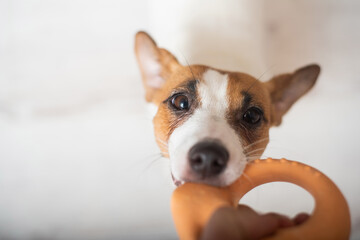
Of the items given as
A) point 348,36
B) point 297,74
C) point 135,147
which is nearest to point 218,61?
point 297,74

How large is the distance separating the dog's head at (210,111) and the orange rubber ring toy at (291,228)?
0.10 meters

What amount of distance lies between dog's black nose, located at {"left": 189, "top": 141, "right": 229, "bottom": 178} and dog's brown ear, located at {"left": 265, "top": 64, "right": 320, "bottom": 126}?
31.7 inches

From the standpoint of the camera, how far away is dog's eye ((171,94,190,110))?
1593mm

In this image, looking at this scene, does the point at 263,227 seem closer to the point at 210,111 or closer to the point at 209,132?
the point at 209,132

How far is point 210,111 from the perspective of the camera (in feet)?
4.93

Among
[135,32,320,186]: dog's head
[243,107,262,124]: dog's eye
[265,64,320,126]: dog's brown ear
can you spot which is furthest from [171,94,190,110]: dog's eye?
[265,64,320,126]: dog's brown ear

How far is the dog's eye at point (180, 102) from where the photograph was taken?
1.59 metres

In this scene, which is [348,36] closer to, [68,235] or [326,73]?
[326,73]

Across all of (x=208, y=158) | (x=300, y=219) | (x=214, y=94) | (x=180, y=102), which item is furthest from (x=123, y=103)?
(x=300, y=219)

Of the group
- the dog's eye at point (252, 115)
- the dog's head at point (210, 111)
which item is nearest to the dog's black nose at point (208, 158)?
the dog's head at point (210, 111)

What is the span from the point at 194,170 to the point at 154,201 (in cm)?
127

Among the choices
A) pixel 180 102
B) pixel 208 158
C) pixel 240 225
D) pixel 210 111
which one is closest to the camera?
→ pixel 240 225

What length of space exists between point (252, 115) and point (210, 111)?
0.26 meters

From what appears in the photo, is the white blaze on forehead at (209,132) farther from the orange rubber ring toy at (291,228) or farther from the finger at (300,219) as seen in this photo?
the finger at (300,219)
